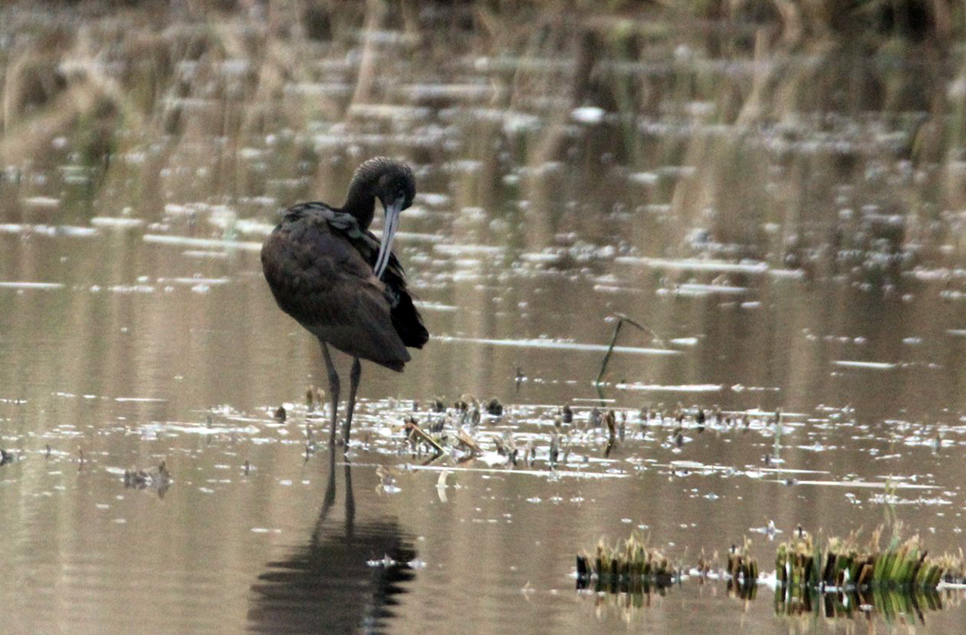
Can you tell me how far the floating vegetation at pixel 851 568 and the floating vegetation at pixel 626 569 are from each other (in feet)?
1.20

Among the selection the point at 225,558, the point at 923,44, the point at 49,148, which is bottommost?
the point at 225,558

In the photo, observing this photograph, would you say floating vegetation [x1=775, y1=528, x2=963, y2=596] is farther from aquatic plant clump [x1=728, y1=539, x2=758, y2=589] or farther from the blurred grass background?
the blurred grass background

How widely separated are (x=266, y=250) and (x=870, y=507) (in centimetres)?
273

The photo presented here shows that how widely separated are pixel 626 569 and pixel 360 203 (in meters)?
3.28

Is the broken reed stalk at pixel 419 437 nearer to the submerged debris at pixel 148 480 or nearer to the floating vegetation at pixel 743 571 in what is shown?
the submerged debris at pixel 148 480

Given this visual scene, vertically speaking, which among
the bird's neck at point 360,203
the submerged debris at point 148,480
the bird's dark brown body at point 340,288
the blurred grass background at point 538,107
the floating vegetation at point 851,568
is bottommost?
the floating vegetation at point 851,568

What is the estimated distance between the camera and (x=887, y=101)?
2359 cm

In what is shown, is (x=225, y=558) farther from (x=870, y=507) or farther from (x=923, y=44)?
(x=923, y=44)

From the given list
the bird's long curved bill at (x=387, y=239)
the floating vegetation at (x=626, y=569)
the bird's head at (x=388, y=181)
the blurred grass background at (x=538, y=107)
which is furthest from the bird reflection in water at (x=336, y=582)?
the blurred grass background at (x=538, y=107)

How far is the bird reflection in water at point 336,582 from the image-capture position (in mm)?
5773

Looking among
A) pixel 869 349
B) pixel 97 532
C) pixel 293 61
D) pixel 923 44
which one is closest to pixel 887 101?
pixel 923 44

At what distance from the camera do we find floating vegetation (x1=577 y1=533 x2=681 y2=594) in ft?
20.7

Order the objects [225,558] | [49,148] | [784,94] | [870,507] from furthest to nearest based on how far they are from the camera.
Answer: [784,94], [49,148], [870,507], [225,558]

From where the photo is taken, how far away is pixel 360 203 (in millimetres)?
9180
